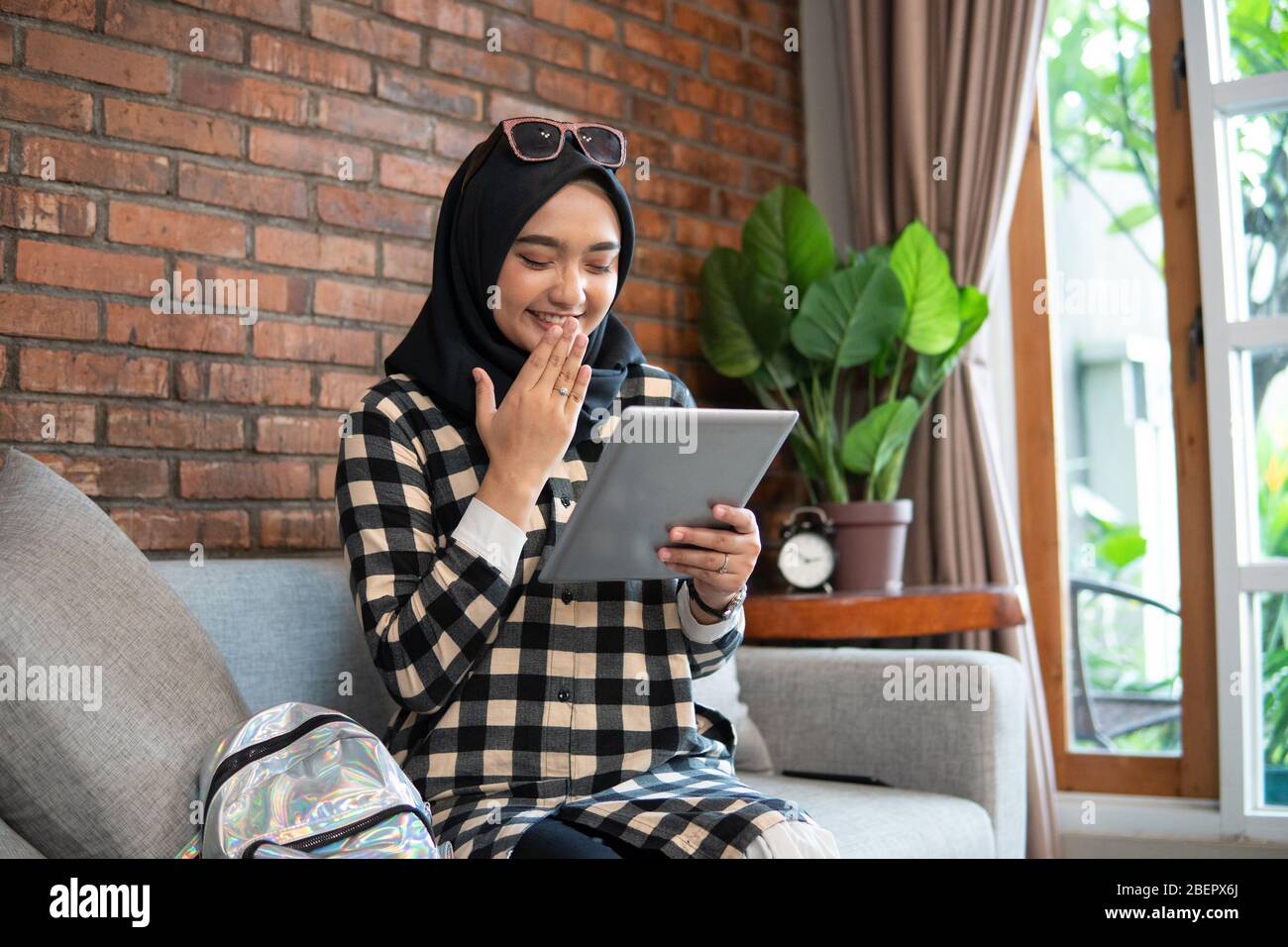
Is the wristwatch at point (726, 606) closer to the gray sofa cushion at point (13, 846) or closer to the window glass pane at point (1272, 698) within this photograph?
the gray sofa cushion at point (13, 846)

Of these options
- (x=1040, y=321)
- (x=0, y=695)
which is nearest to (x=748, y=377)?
(x=1040, y=321)

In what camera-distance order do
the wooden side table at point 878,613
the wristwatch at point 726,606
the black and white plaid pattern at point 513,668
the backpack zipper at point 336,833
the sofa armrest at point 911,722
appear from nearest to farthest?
1. the backpack zipper at point 336,833
2. the black and white plaid pattern at point 513,668
3. the wristwatch at point 726,606
4. the sofa armrest at point 911,722
5. the wooden side table at point 878,613

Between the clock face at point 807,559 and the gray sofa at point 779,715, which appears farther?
the clock face at point 807,559

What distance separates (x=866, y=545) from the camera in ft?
8.66

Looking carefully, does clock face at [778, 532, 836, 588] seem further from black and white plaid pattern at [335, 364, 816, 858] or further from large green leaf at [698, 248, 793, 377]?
black and white plaid pattern at [335, 364, 816, 858]

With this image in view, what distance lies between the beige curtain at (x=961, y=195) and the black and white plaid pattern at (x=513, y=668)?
1.39m

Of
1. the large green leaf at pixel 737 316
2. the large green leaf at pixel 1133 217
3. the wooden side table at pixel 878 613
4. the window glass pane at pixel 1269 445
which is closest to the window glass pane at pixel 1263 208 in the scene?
the window glass pane at pixel 1269 445

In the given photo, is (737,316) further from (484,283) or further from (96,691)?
(96,691)

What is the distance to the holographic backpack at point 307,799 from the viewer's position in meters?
1.15

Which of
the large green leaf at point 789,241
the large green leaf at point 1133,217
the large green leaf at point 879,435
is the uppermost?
the large green leaf at point 1133,217

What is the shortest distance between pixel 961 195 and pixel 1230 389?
755 millimetres

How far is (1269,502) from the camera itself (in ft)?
8.96

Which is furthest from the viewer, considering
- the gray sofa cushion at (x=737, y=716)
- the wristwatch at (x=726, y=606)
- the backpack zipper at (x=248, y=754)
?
the gray sofa cushion at (x=737, y=716)

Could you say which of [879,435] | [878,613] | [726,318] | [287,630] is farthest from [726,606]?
[726,318]
